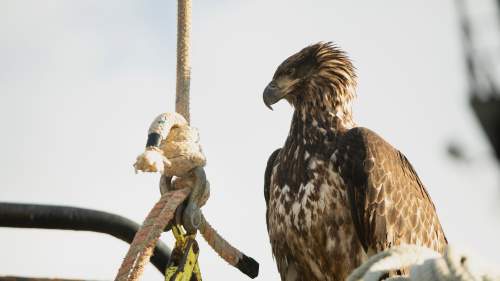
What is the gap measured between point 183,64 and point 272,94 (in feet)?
8.25

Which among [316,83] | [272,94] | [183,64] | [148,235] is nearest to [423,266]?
[148,235]

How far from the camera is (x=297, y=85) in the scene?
725 centimetres

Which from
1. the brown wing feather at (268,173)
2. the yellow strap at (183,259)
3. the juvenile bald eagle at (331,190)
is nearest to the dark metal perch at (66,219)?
the yellow strap at (183,259)

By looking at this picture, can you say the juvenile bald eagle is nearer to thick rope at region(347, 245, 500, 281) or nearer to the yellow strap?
the yellow strap

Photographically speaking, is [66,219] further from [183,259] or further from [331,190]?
[331,190]

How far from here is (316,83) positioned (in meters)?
7.26

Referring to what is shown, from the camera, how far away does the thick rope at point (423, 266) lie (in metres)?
2.60

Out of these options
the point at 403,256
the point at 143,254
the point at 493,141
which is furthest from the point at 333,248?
the point at 493,141

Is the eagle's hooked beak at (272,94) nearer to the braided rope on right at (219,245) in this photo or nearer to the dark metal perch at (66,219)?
the braided rope on right at (219,245)

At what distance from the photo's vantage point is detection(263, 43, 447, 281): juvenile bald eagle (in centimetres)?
617

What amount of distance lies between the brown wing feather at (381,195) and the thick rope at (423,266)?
10.4 feet

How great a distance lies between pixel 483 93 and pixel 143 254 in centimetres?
182

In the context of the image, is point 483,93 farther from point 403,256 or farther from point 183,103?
point 183,103

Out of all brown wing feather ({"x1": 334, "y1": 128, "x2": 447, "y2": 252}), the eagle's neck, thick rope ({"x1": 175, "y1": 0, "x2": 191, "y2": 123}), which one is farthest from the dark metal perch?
the eagle's neck
